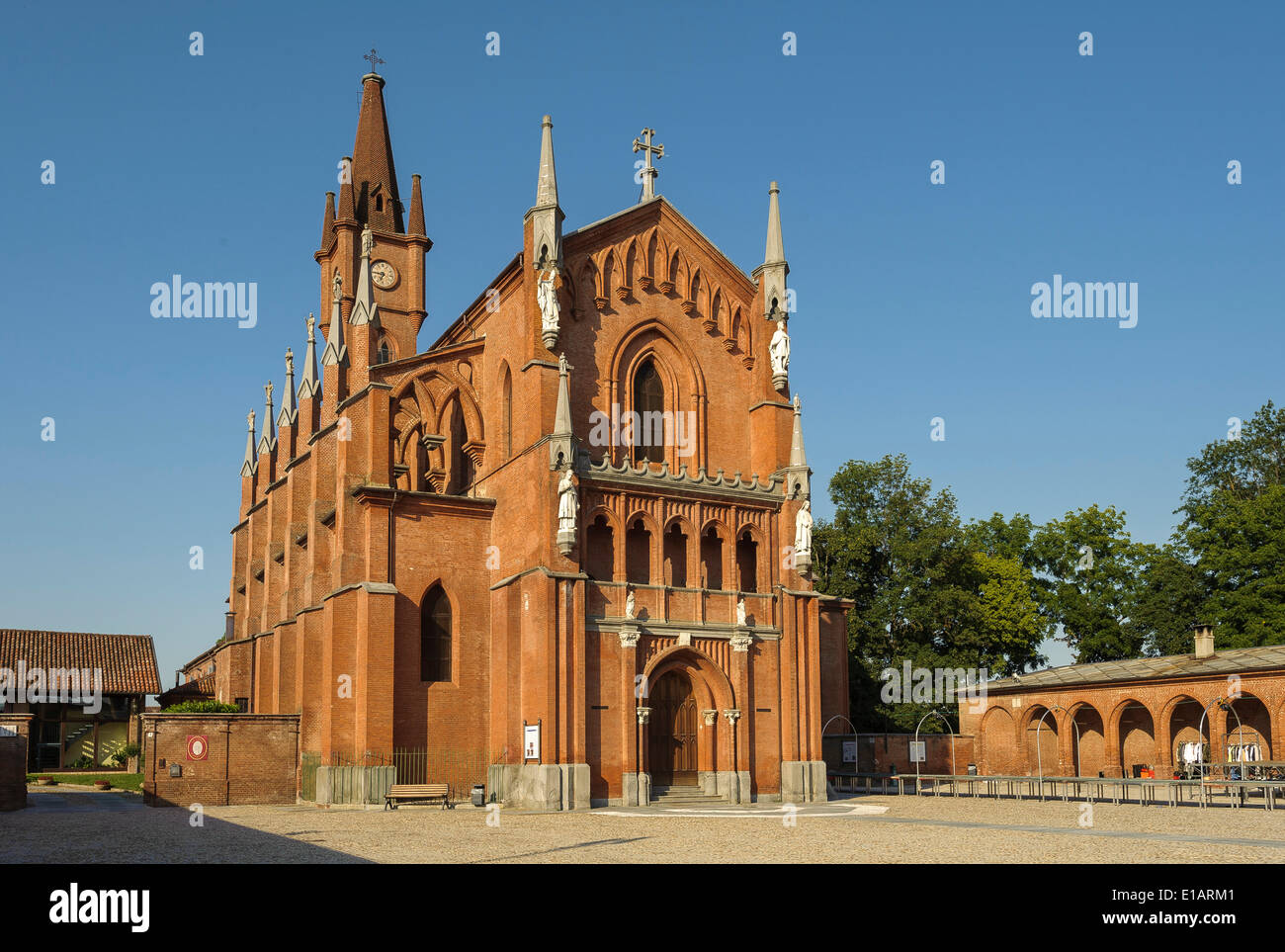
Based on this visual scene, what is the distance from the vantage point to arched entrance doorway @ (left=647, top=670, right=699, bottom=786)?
3334 centimetres

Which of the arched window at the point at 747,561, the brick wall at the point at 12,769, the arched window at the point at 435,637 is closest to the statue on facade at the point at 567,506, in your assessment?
the arched window at the point at 435,637

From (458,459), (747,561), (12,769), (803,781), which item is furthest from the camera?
(458,459)

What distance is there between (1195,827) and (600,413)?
19.5 m

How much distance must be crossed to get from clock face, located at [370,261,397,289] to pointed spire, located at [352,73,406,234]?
2.02 m

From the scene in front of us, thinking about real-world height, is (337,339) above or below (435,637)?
above

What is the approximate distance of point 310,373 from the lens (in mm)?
46156

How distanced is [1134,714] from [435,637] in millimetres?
32179

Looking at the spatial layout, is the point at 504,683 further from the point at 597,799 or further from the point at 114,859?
the point at 114,859

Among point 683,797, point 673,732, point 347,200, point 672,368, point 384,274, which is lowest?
point 683,797

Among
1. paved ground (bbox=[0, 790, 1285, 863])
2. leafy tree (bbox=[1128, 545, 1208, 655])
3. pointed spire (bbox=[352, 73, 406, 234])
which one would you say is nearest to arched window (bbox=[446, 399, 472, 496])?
paved ground (bbox=[0, 790, 1285, 863])

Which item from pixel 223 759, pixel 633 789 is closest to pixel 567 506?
pixel 633 789

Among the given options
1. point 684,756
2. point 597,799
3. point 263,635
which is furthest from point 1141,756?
point 263,635

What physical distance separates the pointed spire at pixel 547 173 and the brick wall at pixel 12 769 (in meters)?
20.8

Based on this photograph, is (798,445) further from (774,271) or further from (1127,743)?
(1127,743)
